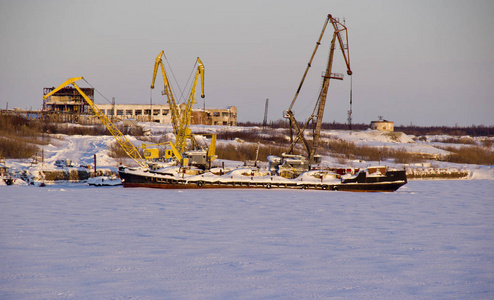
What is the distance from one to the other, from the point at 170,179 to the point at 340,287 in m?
34.3

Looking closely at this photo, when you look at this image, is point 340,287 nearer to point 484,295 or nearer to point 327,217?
point 484,295

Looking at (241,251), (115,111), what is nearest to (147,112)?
(115,111)

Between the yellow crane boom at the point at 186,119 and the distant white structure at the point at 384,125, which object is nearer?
Result: the yellow crane boom at the point at 186,119

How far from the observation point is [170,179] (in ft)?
152

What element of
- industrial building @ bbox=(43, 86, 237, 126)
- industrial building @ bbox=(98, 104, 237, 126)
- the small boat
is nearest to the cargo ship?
the small boat

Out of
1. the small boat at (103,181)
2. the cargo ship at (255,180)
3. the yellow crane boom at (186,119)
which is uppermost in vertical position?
the yellow crane boom at (186,119)

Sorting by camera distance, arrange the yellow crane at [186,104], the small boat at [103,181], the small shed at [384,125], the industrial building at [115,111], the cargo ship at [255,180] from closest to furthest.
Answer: the cargo ship at [255,180], the small boat at [103,181], the yellow crane at [186,104], the industrial building at [115,111], the small shed at [384,125]

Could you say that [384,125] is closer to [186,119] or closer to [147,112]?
[147,112]

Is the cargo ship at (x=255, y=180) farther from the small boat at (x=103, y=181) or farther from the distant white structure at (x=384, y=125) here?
the distant white structure at (x=384, y=125)

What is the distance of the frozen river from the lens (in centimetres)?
1356

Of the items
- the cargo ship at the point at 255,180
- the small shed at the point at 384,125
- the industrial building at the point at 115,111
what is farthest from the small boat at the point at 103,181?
the small shed at the point at 384,125

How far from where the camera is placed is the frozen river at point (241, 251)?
13.6 metres

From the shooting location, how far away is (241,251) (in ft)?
59.7

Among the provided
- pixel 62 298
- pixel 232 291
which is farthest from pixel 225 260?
pixel 62 298
